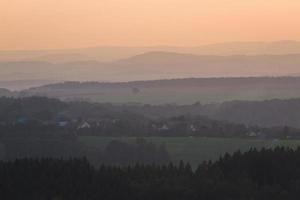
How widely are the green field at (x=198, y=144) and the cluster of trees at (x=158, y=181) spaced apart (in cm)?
1408

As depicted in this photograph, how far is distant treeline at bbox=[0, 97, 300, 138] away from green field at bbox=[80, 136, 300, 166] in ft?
11.6

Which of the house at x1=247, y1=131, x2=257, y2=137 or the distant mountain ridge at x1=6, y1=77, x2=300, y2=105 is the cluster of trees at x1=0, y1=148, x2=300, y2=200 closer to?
the house at x1=247, y1=131, x2=257, y2=137

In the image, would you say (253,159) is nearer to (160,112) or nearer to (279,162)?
(279,162)

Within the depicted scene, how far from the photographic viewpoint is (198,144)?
58438 mm

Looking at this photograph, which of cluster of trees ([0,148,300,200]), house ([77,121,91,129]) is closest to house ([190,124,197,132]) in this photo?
house ([77,121,91,129])

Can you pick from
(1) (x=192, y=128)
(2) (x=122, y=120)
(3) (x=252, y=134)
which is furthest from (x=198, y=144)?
(2) (x=122, y=120)

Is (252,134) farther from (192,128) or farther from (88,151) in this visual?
(88,151)

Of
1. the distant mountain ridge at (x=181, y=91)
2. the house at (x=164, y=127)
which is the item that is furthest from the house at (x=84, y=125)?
the distant mountain ridge at (x=181, y=91)

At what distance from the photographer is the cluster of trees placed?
96.7ft

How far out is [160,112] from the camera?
98.9 metres

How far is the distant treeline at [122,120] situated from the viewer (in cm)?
6800

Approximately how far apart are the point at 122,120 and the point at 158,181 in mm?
46459

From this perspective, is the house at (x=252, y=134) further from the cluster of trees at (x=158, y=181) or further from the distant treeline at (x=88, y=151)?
the cluster of trees at (x=158, y=181)

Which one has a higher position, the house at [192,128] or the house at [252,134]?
the house at [192,128]
